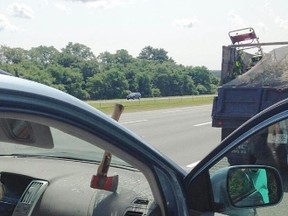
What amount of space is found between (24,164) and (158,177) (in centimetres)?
114

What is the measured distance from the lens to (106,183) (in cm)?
224

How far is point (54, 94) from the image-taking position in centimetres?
164

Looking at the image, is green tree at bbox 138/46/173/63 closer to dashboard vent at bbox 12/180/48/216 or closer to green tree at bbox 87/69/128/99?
green tree at bbox 87/69/128/99

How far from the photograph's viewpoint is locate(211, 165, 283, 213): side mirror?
6.69 feet

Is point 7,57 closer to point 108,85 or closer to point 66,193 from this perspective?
point 66,193

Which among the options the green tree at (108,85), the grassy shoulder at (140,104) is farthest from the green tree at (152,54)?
the grassy shoulder at (140,104)

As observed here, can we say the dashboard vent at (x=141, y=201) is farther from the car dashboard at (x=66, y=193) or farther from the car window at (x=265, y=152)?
the car window at (x=265, y=152)

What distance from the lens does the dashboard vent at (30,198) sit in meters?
2.23

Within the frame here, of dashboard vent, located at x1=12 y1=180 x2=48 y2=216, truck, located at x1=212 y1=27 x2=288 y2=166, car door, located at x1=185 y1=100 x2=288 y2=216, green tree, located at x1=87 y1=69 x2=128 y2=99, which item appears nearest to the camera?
car door, located at x1=185 y1=100 x2=288 y2=216

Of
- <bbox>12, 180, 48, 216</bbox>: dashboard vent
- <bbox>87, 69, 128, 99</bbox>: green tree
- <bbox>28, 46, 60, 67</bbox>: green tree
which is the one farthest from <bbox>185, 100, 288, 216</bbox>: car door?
<bbox>87, 69, 128, 99</bbox>: green tree

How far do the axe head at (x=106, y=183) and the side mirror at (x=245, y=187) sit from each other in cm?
46

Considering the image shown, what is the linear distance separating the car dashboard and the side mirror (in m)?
0.31

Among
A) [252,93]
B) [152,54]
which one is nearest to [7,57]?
[252,93]

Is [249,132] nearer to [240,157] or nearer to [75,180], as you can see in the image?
→ [240,157]
